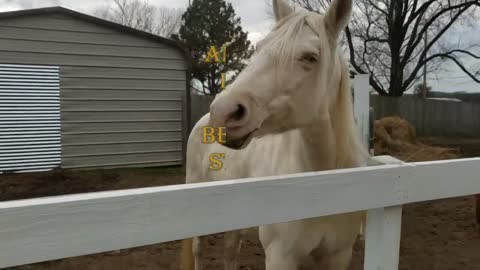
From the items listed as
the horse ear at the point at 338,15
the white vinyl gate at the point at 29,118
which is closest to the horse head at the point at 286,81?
the horse ear at the point at 338,15

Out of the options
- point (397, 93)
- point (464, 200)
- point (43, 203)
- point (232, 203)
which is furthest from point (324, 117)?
point (397, 93)

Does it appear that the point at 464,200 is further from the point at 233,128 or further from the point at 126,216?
the point at 126,216

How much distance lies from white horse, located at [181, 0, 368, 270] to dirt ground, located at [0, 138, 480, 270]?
6.06 feet

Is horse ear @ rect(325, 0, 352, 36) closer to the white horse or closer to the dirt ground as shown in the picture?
the white horse

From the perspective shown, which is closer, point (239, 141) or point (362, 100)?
point (239, 141)

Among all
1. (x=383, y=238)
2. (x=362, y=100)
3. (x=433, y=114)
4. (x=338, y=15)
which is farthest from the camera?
(x=433, y=114)

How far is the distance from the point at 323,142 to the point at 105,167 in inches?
309

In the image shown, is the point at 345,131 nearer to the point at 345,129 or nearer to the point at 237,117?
the point at 345,129

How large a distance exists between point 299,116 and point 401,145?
9.66m

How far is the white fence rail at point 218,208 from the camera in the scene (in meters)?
0.86

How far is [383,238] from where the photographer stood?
1484 mm

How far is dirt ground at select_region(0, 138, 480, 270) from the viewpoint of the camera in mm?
4102

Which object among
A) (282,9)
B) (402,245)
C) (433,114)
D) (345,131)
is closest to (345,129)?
(345,131)

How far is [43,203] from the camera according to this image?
0.86 m
